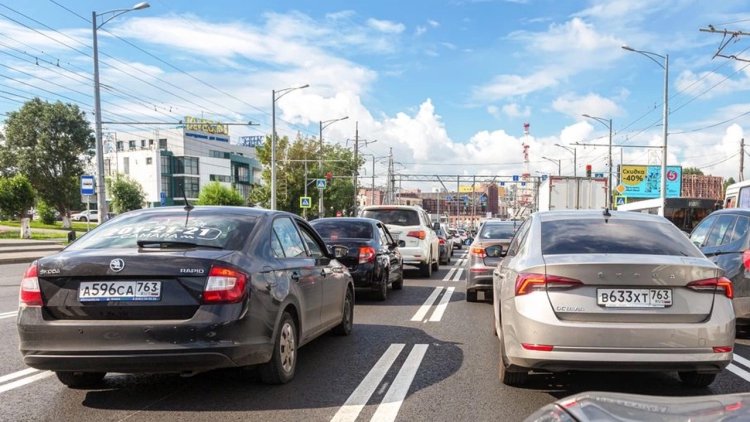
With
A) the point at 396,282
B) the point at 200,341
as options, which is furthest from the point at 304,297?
the point at 396,282

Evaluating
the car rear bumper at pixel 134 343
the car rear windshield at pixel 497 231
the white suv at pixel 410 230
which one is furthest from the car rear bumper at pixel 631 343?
the white suv at pixel 410 230

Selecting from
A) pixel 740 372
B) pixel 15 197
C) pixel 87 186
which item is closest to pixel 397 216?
pixel 740 372

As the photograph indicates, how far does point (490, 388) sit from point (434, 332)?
8.74 ft

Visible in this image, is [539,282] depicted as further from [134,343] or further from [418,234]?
[418,234]

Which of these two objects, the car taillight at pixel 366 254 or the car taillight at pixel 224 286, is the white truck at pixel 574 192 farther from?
the car taillight at pixel 224 286

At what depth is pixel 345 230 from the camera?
11.3m

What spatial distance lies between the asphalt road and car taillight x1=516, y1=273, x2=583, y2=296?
0.88 metres

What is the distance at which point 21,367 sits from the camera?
228 inches

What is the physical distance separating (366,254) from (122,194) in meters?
68.4

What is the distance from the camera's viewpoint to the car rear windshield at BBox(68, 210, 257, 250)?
15.9 ft

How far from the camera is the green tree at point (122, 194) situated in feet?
236

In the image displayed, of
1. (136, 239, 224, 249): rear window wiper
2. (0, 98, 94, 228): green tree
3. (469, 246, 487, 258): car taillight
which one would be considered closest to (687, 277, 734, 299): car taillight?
(136, 239, 224, 249): rear window wiper

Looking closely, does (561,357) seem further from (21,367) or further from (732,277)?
(21,367)

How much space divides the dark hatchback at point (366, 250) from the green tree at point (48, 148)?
5532cm
